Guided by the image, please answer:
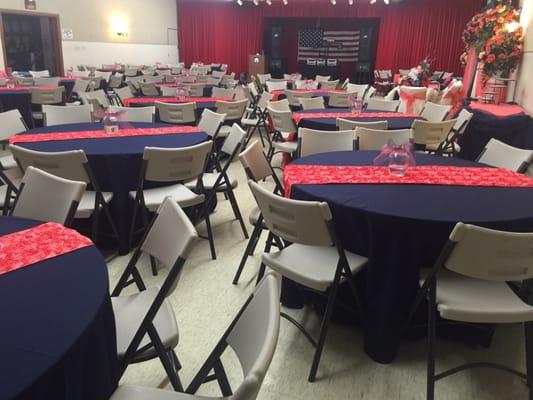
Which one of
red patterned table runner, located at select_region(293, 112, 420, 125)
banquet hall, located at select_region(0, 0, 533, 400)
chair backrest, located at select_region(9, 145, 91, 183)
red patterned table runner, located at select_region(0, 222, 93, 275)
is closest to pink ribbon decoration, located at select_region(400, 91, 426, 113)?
banquet hall, located at select_region(0, 0, 533, 400)

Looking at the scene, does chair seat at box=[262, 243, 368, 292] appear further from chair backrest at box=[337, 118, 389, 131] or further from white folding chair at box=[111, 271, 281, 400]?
chair backrest at box=[337, 118, 389, 131]

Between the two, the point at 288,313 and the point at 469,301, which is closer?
the point at 469,301

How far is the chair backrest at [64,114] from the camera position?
481cm

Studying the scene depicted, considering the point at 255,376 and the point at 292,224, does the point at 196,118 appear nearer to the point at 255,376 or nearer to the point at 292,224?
the point at 292,224

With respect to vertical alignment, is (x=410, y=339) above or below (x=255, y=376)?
below

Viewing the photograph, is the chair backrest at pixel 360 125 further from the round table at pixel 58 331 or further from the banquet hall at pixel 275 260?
the round table at pixel 58 331

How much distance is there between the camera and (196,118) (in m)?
5.59

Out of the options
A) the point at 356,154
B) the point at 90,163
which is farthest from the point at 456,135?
the point at 90,163

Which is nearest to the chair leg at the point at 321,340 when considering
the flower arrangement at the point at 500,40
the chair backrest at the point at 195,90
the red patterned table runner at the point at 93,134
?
the red patterned table runner at the point at 93,134

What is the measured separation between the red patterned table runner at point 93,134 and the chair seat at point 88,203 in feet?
2.25

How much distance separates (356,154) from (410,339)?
135 centimetres

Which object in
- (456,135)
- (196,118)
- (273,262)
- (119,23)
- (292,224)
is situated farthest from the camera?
(119,23)

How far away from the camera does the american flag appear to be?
54.2ft

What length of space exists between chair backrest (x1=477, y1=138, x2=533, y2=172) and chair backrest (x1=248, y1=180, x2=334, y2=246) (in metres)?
1.85
